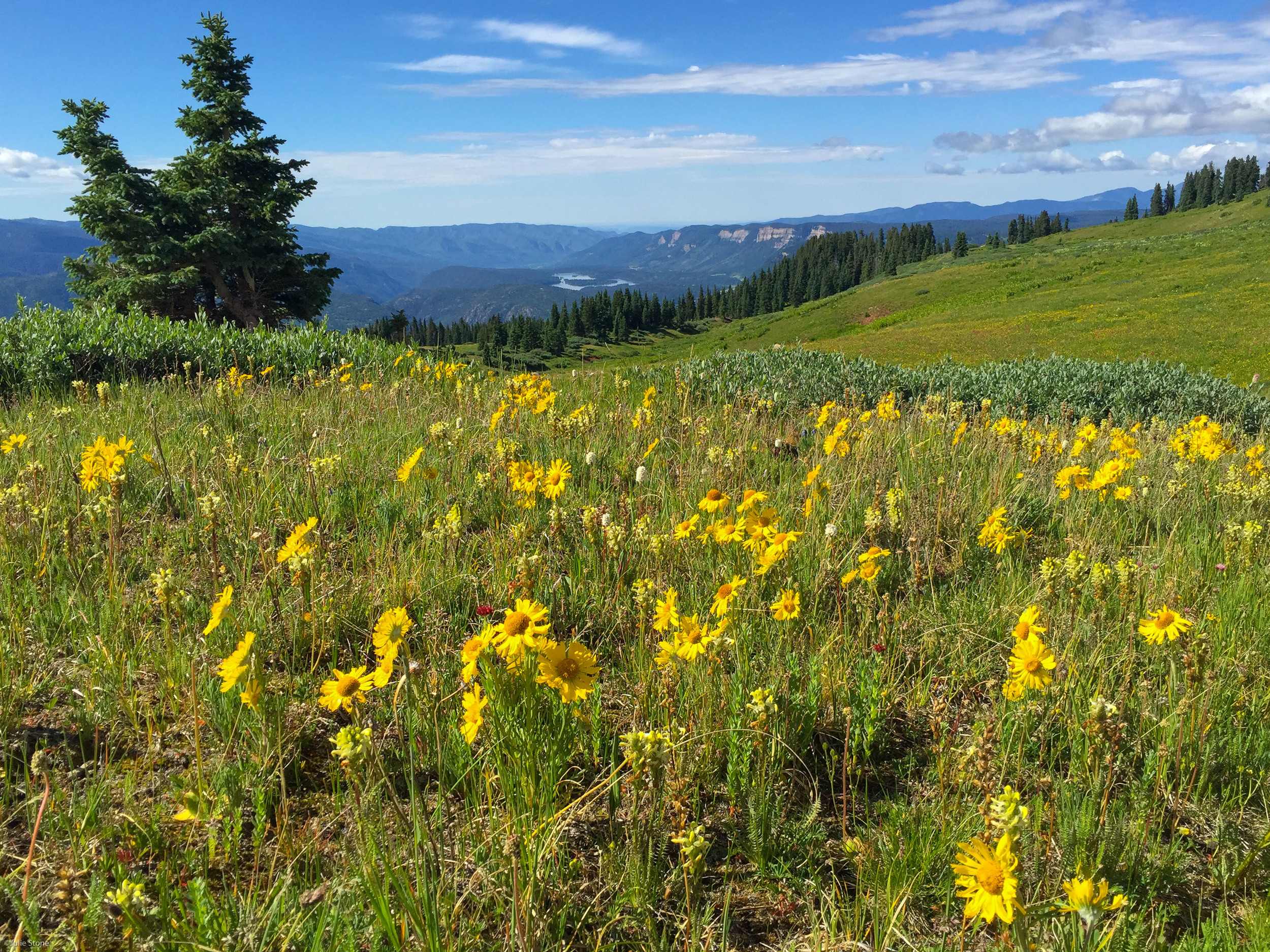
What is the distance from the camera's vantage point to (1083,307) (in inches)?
1694

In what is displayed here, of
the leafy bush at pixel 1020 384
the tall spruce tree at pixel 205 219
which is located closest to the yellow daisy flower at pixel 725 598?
the leafy bush at pixel 1020 384

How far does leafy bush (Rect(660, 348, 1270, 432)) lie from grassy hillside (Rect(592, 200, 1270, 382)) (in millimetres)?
1509

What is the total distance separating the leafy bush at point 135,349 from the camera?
710cm

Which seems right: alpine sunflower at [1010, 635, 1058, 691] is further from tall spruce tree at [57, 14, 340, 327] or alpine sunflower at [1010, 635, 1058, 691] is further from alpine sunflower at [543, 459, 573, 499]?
tall spruce tree at [57, 14, 340, 327]

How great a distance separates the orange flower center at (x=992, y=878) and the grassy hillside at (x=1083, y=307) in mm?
10034

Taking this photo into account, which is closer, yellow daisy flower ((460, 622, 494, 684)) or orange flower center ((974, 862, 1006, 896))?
orange flower center ((974, 862, 1006, 896))

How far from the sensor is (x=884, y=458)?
5.14 meters

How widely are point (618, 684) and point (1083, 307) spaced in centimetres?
4951

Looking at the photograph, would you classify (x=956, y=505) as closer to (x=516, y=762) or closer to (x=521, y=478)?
(x=521, y=478)

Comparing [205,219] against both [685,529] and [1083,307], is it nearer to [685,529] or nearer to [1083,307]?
[685,529]

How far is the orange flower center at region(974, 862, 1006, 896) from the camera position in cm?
125

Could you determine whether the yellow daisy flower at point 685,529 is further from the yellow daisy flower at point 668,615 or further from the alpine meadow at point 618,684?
the yellow daisy flower at point 668,615

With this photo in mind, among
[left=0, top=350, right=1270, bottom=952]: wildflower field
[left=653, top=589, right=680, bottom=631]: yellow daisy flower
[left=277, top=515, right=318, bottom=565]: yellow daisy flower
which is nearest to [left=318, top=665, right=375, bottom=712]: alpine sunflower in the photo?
[left=0, top=350, right=1270, bottom=952]: wildflower field

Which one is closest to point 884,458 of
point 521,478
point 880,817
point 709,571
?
point 709,571
